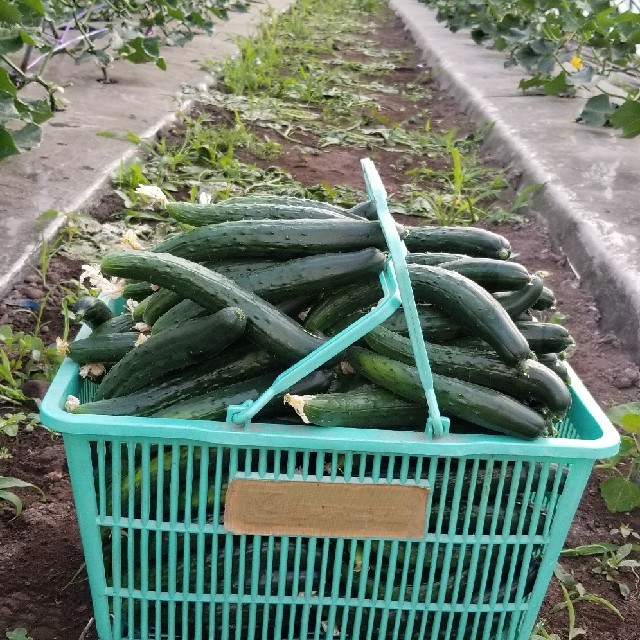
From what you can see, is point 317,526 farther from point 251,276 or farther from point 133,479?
point 251,276

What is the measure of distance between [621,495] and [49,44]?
15.3 feet

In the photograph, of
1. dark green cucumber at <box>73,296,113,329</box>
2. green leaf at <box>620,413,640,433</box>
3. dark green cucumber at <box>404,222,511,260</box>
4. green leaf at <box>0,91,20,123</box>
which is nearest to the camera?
dark green cucumber at <box>73,296,113,329</box>

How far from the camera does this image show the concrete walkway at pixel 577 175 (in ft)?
11.2

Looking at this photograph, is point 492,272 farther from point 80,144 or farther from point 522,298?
point 80,144

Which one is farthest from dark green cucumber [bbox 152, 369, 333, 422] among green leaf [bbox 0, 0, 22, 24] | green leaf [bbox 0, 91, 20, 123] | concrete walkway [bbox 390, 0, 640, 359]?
green leaf [bbox 0, 0, 22, 24]

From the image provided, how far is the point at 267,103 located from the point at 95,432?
5.29 metres

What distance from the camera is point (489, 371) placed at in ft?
5.38

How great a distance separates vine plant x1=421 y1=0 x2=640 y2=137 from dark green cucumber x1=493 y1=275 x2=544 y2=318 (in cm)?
359

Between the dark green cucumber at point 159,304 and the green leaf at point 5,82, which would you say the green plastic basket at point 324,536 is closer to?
the dark green cucumber at point 159,304

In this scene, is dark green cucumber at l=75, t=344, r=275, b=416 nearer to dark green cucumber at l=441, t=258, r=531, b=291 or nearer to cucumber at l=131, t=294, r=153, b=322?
cucumber at l=131, t=294, r=153, b=322

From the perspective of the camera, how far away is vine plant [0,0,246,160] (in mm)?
3465

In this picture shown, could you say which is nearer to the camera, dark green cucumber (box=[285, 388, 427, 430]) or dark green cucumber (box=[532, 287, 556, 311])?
dark green cucumber (box=[285, 388, 427, 430])

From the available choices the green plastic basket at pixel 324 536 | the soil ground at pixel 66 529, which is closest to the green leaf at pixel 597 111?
the soil ground at pixel 66 529

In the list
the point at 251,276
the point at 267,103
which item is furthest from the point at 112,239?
the point at 267,103
